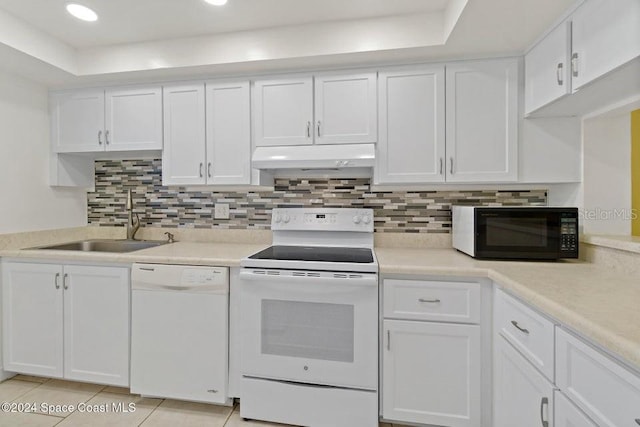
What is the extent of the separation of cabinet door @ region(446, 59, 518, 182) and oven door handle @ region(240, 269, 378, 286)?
87cm

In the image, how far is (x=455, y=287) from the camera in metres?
1.55

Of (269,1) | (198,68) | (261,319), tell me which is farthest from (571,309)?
(198,68)

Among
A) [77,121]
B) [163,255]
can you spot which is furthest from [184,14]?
[163,255]

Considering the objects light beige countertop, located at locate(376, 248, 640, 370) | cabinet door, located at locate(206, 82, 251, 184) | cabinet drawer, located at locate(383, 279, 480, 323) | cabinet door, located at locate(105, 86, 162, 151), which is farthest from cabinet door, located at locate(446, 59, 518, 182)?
cabinet door, located at locate(105, 86, 162, 151)

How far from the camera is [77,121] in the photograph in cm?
236

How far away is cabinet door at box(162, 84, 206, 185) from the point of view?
2.18 metres

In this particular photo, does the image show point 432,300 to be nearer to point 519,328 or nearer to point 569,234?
point 519,328

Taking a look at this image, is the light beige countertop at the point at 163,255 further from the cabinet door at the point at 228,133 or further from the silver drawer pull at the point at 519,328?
the silver drawer pull at the point at 519,328

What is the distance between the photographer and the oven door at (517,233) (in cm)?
164

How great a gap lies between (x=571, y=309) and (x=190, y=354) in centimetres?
182

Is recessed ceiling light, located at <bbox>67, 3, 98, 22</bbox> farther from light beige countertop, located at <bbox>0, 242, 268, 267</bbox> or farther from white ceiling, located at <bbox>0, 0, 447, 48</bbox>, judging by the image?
light beige countertop, located at <bbox>0, 242, 268, 267</bbox>

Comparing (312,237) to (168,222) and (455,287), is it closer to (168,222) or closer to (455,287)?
(455,287)

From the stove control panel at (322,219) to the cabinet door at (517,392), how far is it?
1050 millimetres

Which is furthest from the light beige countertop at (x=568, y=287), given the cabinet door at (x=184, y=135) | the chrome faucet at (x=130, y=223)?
the chrome faucet at (x=130, y=223)
